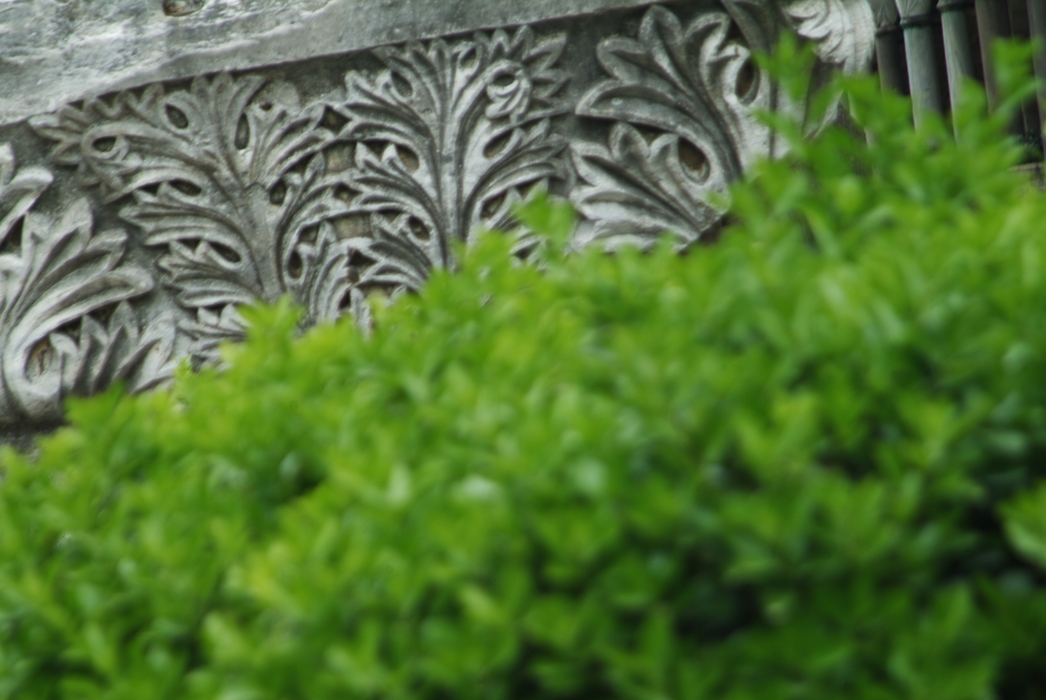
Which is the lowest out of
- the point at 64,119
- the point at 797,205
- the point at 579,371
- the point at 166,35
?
the point at 579,371

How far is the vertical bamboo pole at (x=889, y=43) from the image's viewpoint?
19.7ft

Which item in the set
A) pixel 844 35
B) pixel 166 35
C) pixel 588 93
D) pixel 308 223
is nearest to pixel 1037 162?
pixel 844 35

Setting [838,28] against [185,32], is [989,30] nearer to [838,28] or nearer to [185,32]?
[838,28]

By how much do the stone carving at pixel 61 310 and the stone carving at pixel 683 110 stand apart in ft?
3.44

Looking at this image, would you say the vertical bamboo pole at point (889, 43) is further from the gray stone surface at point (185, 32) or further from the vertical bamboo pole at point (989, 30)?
the gray stone surface at point (185, 32)

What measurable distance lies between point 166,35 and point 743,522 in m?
2.12

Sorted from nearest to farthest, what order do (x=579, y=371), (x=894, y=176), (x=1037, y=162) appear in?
(x=579, y=371) → (x=894, y=176) → (x=1037, y=162)

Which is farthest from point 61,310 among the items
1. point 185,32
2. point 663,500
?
point 663,500

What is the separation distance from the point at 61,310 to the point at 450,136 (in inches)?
38.1

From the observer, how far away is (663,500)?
0.80 metres

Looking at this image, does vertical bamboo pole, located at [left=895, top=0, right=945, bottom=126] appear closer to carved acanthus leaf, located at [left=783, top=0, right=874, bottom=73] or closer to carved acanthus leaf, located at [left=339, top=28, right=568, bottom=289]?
carved acanthus leaf, located at [left=783, top=0, right=874, bottom=73]

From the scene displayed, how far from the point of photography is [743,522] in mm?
781

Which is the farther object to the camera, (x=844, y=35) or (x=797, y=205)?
(x=844, y=35)

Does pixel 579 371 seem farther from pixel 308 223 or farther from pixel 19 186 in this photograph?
pixel 19 186
